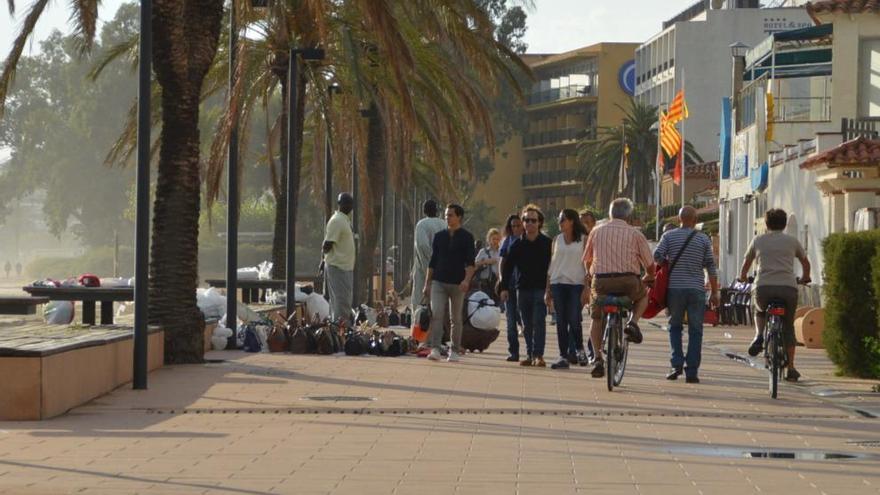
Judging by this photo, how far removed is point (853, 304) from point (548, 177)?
131m

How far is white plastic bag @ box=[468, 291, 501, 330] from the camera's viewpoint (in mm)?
24266

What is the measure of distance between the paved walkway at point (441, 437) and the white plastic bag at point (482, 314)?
414cm

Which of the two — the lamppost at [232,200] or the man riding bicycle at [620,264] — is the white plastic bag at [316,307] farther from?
the man riding bicycle at [620,264]

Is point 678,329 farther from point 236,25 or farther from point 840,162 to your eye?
point 840,162

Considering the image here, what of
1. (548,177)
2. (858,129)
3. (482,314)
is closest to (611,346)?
(482,314)

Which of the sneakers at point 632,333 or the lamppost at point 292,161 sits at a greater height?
the lamppost at point 292,161

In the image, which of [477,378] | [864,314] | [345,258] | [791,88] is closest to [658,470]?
[477,378]

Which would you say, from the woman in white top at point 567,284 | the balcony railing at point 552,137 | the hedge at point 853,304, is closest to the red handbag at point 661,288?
the woman in white top at point 567,284

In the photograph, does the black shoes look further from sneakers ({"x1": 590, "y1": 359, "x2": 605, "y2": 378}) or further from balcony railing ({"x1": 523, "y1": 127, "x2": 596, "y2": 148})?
balcony railing ({"x1": 523, "y1": 127, "x2": 596, "y2": 148})

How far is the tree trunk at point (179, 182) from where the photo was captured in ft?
69.9

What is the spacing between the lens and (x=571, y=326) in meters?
21.8

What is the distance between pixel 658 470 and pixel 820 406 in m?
5.46

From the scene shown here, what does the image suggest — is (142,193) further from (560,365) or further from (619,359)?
(560,365)

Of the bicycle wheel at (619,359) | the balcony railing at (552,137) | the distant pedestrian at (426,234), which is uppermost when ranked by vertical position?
the balcony railing at (552,137)
